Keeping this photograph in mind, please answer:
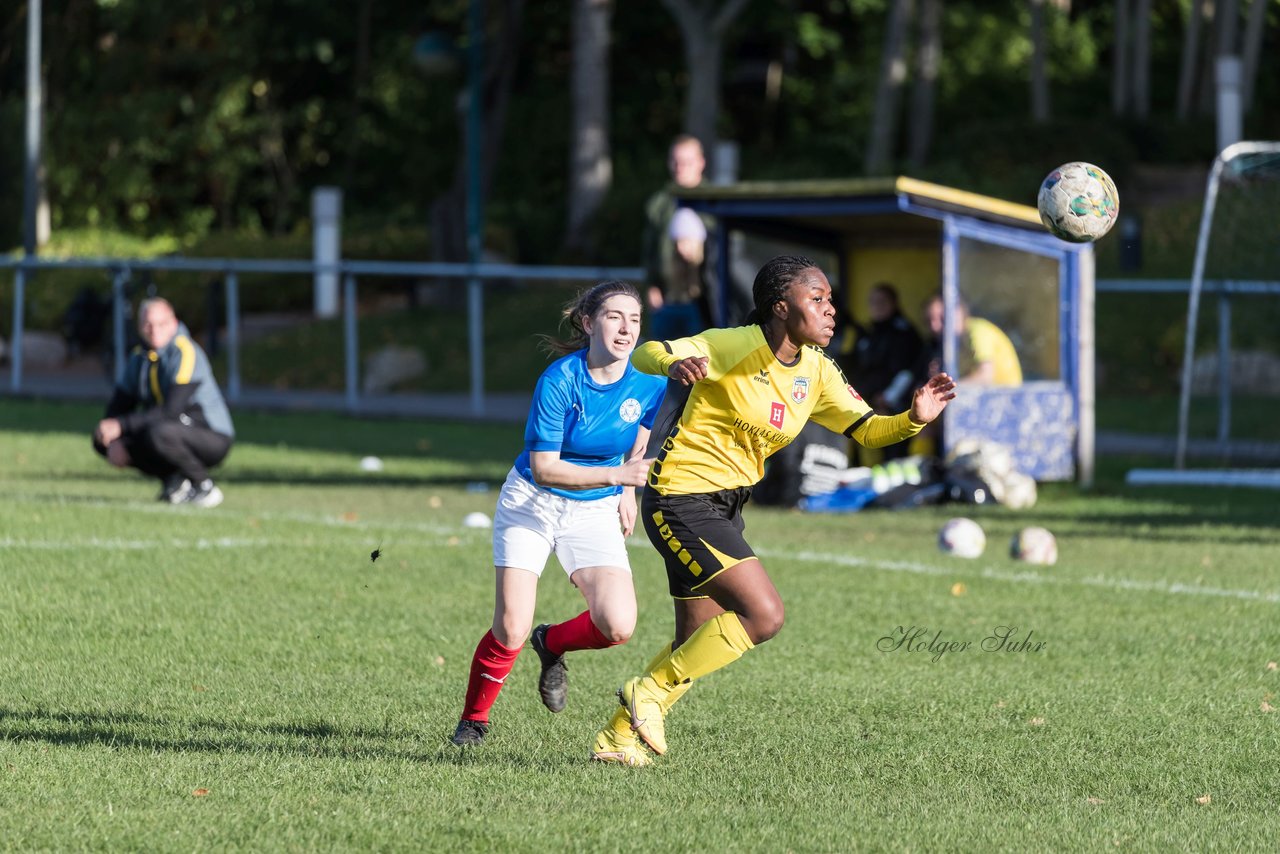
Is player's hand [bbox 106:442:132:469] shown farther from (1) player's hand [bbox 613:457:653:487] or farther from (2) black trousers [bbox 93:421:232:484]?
(1) player's hand [bbox 613:457:653:487]

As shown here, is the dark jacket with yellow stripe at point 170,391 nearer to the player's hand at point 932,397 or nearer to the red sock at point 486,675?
the red sock at point 486,675

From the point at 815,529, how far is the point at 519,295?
734 inches

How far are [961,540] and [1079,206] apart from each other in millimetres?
3945

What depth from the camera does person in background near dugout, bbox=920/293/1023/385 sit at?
14695mm

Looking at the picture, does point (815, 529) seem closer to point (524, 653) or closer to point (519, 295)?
point (524, 653)

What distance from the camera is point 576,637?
6598 mm

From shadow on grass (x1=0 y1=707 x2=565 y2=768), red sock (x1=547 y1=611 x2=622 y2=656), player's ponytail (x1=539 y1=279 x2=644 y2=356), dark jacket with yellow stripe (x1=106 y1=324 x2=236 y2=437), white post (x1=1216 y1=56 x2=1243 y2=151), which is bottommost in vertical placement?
shadow on grass (x1=0 y1=707 x2=565 y2=768)

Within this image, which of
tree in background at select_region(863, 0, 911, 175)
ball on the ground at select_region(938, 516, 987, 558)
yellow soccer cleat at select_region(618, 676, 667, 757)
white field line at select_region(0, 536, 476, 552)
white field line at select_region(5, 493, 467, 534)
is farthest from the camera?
tree in background at select_region(863, 0, 911, 175)

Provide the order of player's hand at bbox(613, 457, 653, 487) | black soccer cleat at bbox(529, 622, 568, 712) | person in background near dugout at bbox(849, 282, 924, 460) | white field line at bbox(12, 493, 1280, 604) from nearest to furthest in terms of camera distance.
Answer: player's hand at bbox(613, 457, 653, 487) < black soccer cleat at bbox(529, 622, 568, 712) < white field line at bbox(12, 493, 1280, 604) < person in background near dugout at bbox(849, 282, 924, 460)

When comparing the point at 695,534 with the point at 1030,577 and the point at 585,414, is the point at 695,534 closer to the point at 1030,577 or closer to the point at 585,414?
the point at 585,414

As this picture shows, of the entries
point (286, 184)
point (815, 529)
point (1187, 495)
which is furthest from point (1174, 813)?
point (286, 184)

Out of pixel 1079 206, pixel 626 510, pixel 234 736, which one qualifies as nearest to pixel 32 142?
pixel 1079 206

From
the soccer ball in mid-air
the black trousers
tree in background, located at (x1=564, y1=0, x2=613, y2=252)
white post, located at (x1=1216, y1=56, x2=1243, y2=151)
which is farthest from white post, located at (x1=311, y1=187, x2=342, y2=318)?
the soccer ball in mid-air

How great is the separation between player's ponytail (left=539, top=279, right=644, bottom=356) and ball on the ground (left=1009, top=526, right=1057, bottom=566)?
17.0 feet
